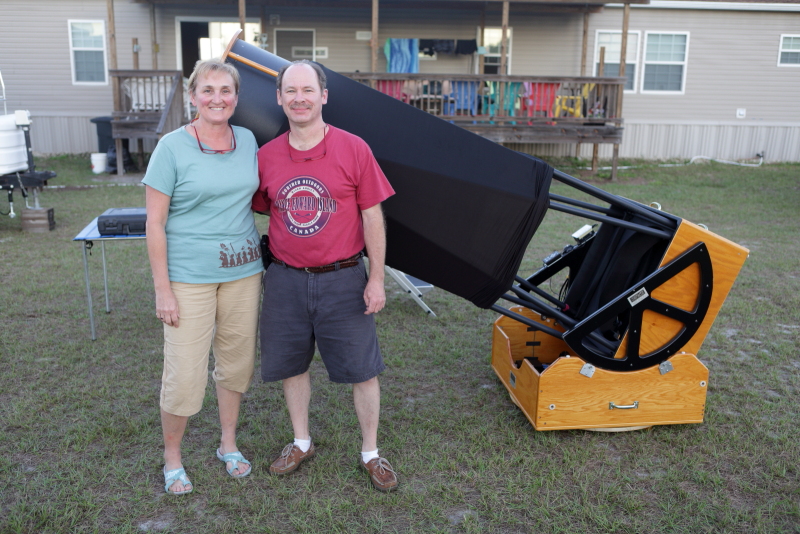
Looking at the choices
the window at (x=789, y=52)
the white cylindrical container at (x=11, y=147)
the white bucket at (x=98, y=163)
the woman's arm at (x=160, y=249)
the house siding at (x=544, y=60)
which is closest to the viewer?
the woman's arm at (x=160, y=249)

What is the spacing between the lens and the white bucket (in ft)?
42.7

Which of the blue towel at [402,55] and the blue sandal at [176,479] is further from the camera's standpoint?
the blue towel at [402,55]

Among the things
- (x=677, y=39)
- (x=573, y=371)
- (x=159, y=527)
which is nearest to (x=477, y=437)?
(x=573, y=371)

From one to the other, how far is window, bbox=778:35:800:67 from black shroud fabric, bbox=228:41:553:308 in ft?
51.9

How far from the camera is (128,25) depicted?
14.3 metres

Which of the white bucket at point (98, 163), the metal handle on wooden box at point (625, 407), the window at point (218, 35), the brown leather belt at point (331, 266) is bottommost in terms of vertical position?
the metal handle on wooden box at point (625, 407)

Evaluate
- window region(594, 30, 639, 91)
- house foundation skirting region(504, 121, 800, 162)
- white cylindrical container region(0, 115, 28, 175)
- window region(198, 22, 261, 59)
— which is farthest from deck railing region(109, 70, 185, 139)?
window region(594, 30, 639, 91)

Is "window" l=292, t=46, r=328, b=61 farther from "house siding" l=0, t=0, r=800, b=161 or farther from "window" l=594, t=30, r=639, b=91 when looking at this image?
"window" l=594, t=30, r=639, b=91

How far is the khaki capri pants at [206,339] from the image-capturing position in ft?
8.61

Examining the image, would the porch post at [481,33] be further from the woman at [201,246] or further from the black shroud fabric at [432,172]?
the woman at [201,246]

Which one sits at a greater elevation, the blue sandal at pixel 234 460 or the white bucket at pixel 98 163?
the white bucket at pixel 98 163

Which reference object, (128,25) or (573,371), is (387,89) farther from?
(573,371)

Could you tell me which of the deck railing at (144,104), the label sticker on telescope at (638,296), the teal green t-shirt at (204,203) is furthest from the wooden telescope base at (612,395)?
the deck railing at (144,104)

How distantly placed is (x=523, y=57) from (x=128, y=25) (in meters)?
8.84
